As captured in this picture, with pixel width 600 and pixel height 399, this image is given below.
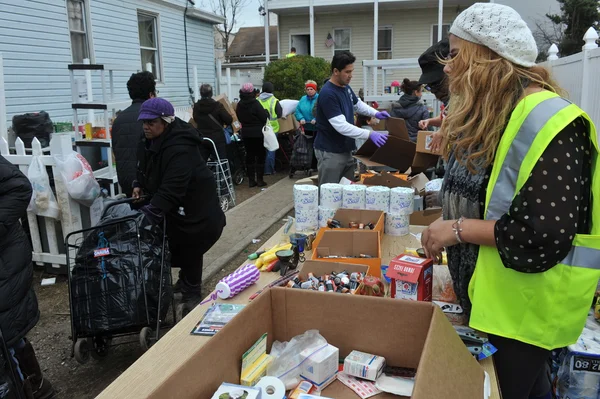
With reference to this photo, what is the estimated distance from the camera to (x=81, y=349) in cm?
302

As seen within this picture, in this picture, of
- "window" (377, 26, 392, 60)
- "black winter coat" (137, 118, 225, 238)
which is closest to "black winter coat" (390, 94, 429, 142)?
"black winter coat" (137, 118, 225, 238)

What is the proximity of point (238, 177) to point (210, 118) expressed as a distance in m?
1.83

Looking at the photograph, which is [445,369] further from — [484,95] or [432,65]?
[432,65]

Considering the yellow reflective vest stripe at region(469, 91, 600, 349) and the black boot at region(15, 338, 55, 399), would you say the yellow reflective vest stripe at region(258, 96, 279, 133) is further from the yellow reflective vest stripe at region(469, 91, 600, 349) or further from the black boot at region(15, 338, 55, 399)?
the yellow reflective vest stripe at region(469, 91, 600, 349)

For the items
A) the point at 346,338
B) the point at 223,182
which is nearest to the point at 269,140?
the point at 223,182

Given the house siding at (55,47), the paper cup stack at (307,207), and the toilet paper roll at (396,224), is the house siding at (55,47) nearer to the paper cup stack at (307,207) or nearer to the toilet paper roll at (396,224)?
the paper cup stack at (307,207)

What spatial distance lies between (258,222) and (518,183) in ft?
18.9

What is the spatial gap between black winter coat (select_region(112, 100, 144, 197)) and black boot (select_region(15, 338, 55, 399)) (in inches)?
84.4

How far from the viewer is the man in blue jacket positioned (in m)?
4.42

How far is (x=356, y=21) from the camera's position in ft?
63.6

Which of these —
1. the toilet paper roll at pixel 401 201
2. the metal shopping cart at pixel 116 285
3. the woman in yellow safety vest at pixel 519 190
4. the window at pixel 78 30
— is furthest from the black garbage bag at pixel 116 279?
the window at pixel 78 30

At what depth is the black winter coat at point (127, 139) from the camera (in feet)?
15.1

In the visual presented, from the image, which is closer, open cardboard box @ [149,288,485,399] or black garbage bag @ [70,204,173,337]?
open cardboard box @ [149,288,485,399]

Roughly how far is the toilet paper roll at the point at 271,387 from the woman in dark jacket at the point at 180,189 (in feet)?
6.86
